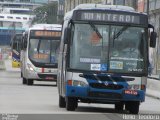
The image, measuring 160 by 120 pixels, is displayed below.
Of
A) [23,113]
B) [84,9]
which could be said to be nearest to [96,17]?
[84,9]

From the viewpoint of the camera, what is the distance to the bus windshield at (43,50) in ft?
128

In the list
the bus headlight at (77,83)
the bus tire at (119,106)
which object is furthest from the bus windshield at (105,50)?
the bus tire at (119,106)

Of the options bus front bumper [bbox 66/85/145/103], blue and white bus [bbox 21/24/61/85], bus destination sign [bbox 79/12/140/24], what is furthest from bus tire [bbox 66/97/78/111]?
blue and white bus [bbox 21/24/61/85]

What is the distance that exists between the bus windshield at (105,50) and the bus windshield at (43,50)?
709 inches

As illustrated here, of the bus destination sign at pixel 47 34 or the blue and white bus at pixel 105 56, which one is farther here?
the bus destination sign at pixel 47 34

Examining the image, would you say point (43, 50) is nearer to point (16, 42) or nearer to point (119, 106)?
point (119, 106)

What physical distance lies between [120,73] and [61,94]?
2420mm

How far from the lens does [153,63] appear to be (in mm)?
61156

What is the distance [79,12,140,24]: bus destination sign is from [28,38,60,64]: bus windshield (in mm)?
17852

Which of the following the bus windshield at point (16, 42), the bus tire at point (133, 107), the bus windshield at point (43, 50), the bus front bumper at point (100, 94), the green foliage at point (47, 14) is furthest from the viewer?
the green foliage at point (47, 14)

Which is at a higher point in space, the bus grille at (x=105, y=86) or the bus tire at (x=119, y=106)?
the bus grille at (x=105, y=86)

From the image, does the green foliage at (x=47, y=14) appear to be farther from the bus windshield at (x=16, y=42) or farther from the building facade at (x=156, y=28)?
the building facade at (x=156, y=28)

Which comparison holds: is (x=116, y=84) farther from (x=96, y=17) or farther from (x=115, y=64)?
(x=96, y=17)

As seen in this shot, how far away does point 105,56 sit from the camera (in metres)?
21.0
